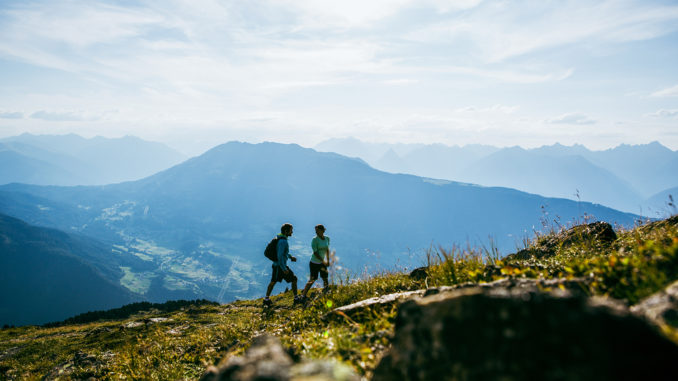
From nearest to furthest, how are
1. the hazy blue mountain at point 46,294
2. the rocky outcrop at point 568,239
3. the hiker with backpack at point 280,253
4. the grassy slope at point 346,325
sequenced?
the grassy slope at point 346,325 < the rocky outcrop at point 568,239 < the hiker with backpack at point 280,253 < the hazy blue mountain at point 46,294

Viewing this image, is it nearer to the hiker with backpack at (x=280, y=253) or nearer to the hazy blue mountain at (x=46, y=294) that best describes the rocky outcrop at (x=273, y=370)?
the hiker with backpack at (x=280, y=253)

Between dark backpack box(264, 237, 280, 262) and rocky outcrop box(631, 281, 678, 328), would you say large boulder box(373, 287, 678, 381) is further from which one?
dark backpack box(264, 237, 280, 262)

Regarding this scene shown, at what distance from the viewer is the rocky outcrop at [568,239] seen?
352 inches

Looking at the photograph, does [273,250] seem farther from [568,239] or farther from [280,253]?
[568,239]

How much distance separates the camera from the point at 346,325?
6.17 meters

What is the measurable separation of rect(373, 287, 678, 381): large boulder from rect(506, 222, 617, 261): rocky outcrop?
7619 mm

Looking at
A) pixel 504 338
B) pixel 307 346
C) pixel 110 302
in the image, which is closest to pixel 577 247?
pixel 307 346

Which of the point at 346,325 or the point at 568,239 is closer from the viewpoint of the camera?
the point at 346,325

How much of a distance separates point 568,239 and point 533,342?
9.52 meters

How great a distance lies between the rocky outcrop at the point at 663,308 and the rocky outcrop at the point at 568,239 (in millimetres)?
6278

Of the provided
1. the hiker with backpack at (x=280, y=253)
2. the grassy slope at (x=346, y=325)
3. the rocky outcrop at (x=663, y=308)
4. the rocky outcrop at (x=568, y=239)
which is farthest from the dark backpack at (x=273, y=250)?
the rocky outcrop at (x=663, y=308)

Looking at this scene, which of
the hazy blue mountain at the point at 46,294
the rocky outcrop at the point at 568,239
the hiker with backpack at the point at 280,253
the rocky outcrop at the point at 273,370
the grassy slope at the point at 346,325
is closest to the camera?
the rocky outcrop at the point at 273,370

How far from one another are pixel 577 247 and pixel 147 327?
16.9 metres

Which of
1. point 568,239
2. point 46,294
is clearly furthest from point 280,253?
point 46,294
